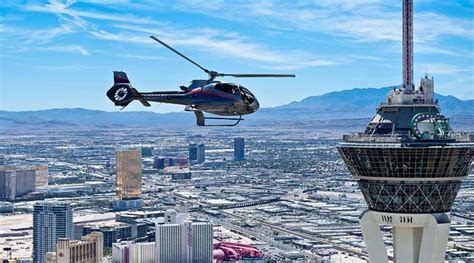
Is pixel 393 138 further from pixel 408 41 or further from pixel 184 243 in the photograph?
pixel 184 243

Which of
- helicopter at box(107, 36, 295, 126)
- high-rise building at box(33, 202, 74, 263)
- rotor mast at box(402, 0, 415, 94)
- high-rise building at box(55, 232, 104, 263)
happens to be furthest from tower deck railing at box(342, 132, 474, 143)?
high-rise building at box(33, 202, 74, 263)

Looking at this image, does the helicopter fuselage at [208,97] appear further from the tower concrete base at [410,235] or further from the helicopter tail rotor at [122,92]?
the tower concrete base at [410,235]

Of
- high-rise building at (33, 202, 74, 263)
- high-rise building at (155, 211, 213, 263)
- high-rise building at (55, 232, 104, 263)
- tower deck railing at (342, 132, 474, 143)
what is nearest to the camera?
tower deck railing at (342, 132, 474, 143)

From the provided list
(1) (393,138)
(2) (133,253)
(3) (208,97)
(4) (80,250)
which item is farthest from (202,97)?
(2) (133,253)

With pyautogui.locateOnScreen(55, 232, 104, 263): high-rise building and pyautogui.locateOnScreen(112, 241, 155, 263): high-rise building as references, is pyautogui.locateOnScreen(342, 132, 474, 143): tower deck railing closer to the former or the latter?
pyautogui.locateOnScreen(55, 232, 104, 263): high-rise building

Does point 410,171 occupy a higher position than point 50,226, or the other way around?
point 410,171

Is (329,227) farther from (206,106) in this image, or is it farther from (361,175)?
(206,106)

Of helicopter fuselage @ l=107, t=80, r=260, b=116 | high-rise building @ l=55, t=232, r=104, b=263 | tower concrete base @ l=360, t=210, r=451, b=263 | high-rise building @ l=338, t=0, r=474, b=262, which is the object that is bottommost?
high-rise building @ l=55, t=232, r=104, b=263

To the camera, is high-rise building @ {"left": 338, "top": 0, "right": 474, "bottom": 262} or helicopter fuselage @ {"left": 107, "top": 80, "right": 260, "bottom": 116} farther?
high-rise building @ {"left": 338, "top": 0, "right": 474, "bottom": 262}
